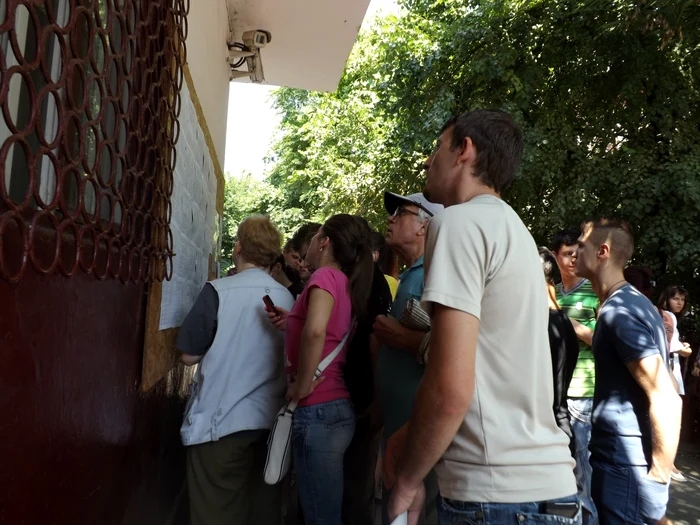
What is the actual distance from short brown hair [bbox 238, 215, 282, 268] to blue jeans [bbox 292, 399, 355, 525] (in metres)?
0.85

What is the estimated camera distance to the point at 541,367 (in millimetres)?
1475

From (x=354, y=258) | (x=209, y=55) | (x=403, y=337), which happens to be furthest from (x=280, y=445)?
(x=209, y=55)

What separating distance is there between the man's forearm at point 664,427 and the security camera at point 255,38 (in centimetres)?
499

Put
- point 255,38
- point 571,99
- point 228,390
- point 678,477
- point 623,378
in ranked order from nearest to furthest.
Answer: point 623,378
point 228,390
point 255,38
point 678,477
point 571,99

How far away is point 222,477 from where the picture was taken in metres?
2.93

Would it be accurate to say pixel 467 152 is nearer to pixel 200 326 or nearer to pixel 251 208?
pixel 200 326

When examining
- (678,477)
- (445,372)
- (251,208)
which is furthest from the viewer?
(251,208)

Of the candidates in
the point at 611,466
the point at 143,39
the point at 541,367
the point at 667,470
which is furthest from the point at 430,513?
the point at 143,39

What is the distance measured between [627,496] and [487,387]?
1517 mm

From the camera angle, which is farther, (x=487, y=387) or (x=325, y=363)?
(x=325, y=363)

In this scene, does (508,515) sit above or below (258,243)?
below

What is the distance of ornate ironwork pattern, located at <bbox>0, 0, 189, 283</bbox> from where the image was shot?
103cm

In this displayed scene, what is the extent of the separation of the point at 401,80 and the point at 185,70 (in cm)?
820

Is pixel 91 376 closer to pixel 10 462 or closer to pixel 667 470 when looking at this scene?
pixel 10 462
